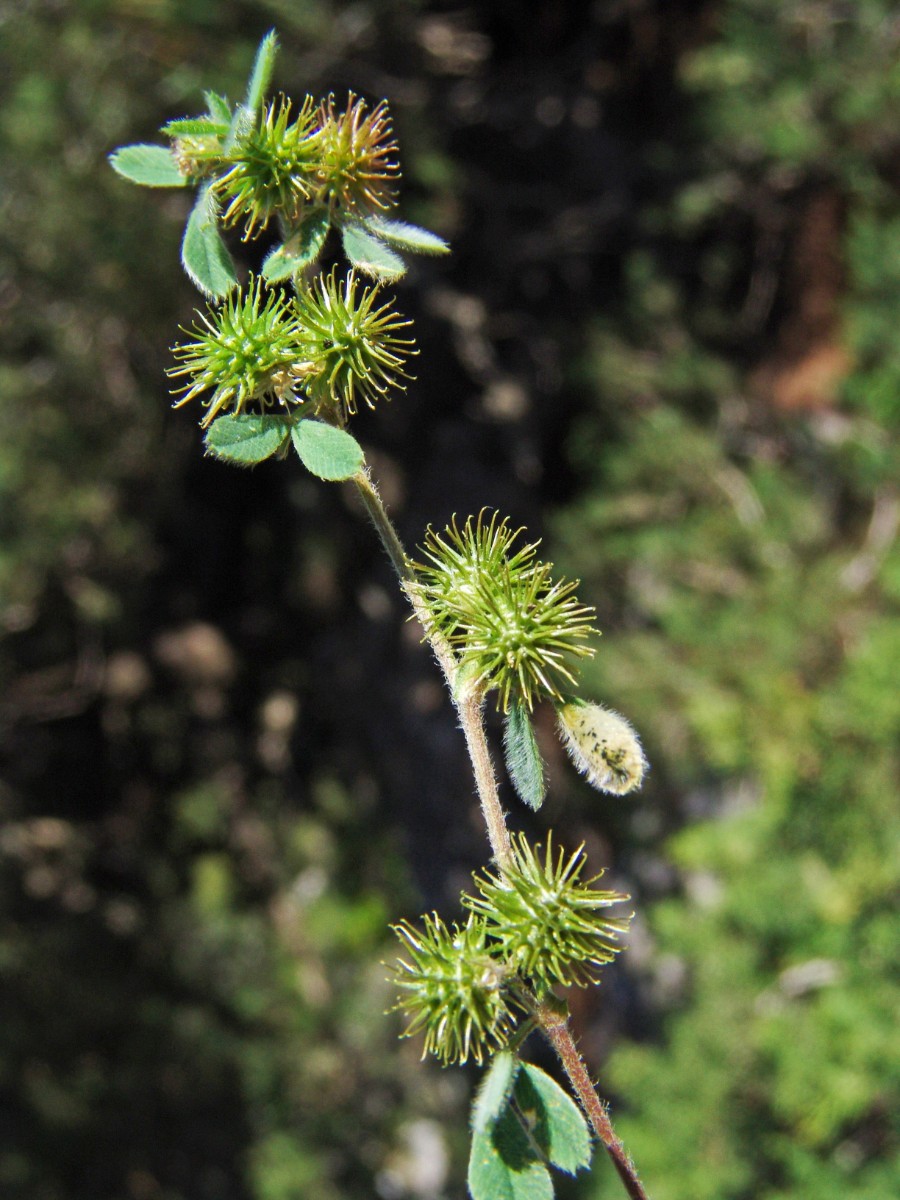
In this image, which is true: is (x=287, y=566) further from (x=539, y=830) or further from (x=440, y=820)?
(x=539, y=830)

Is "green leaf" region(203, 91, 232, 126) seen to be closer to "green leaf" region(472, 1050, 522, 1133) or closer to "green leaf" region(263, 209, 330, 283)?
"green leaf" region(263, 209, 330, 283)

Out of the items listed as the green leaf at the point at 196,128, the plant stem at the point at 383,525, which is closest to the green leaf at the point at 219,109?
the green leaf at the point at 196,128

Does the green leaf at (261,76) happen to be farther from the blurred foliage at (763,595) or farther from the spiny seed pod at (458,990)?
the blurred foliage at (763,595)

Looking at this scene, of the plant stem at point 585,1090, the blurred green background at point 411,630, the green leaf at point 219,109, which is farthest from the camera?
the blurred green background at point 411,630

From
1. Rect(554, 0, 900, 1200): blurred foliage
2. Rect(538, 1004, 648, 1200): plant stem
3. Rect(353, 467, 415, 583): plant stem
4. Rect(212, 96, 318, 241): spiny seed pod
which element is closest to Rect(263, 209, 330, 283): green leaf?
Rect(212, 96, 318, 241): spiny seed pod

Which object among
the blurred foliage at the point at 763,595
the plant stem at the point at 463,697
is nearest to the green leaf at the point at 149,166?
the plant stem at the point at 463,697

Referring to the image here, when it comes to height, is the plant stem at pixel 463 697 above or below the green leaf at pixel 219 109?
below

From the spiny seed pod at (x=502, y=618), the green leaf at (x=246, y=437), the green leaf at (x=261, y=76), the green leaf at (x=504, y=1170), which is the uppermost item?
the green leaf at (x=261, y=76)

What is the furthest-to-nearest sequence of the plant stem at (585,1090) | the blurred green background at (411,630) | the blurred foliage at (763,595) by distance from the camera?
the blurred green background at (411,630) < the blurred foliage at (763,595) < the plant stem at (585,1090)

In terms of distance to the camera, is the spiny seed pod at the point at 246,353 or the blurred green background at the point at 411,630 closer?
the spiny seed pod at the point at 246,353
